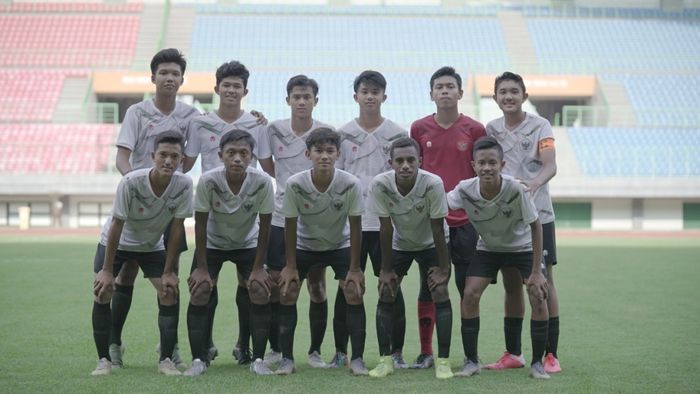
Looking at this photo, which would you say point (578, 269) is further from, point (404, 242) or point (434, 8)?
point (434, 8)

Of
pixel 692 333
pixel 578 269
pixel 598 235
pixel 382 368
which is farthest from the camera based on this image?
pixel 598 235

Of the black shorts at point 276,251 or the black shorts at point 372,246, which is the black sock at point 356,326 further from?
the black shorts at point 276,251

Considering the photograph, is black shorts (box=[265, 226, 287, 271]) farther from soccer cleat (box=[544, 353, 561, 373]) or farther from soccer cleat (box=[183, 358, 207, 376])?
soccer cleat (box=[544, 353, 561, 373])

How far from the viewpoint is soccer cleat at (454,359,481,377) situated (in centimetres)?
593

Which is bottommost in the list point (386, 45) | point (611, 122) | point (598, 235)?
point (598, 235)

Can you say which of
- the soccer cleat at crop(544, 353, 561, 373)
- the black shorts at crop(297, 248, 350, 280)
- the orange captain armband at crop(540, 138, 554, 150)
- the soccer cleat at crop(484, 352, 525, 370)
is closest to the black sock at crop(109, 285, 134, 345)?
the black shorts at crop(297, 248, 350, 280)

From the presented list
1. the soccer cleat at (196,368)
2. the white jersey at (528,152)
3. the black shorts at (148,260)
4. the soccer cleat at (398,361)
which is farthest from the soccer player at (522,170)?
the black shorts at (148,260)

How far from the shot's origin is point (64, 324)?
865 centimetres

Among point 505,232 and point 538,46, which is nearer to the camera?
point 505,232

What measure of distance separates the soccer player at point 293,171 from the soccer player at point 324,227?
275mm

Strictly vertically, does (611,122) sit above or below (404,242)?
above

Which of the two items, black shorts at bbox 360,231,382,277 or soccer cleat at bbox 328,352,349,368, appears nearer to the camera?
soccer cleat at bbox 328,352,349,368

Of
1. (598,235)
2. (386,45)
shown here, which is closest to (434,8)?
(386,45)

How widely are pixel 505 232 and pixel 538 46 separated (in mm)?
34348
